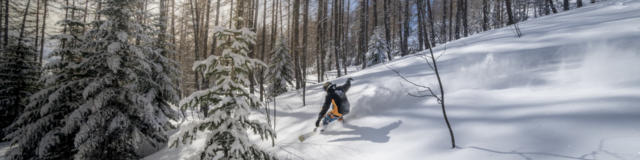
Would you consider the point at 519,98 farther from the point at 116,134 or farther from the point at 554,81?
the point at 116,134

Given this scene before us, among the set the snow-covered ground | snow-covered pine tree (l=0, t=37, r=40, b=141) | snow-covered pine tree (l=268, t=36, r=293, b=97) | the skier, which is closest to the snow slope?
the snow-covered ground

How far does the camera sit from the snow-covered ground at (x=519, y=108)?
2.54 m

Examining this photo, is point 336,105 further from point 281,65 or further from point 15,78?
point 15,78

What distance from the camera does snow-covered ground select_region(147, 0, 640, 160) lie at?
2.54 metres

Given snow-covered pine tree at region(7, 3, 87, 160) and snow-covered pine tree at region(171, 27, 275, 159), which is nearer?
snow-covered pine tree at region(171, 27, 275, 159)

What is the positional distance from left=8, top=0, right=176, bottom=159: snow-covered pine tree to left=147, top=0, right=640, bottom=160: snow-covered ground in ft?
15.4

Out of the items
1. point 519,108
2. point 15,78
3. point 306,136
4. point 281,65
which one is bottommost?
point 306,136

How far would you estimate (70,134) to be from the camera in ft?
23.4

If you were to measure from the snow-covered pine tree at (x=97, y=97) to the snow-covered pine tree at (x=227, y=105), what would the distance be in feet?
13.7

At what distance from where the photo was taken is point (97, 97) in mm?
6305

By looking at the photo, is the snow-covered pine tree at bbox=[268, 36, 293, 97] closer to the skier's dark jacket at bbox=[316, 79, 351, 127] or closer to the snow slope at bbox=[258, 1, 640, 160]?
the snow slope at bbox=[258, 1, 640, 160]

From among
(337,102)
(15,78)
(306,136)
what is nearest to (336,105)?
(337,102)

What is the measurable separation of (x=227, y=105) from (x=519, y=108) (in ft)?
15.0

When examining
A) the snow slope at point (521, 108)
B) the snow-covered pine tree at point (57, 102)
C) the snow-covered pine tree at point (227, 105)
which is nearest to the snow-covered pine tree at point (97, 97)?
the snow-covered pine tree at point (57, 102)
